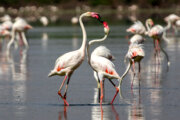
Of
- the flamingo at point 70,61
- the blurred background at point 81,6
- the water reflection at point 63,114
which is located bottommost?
the water reflection at point 63,114

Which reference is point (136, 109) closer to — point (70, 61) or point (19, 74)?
point (70, 61)

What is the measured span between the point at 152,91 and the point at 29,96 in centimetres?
250

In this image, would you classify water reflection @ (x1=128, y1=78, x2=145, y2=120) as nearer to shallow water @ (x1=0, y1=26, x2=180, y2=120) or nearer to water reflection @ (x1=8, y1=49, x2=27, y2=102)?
shallow water @ (x1=0, y1=26, x2=180, y2=120)

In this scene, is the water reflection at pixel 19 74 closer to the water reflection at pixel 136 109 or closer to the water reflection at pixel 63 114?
the water reflection at pixel 63 114

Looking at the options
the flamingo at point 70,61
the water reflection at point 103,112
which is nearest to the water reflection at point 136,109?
the water reflection at point 103,112

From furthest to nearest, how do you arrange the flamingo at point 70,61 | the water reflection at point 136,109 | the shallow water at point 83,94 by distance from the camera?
the flamingo at point 70,61, the shallow water at point 83,94, the water reflection at point 136,109

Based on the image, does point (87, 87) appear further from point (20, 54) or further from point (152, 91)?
point (20, 54)

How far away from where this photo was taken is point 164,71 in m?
13.6

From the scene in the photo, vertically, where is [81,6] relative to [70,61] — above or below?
above

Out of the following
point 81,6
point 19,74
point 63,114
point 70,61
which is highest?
point 81,6

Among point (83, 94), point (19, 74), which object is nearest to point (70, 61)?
point (83, 94)

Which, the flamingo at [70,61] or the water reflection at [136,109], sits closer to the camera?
the water reflection at [136,109]

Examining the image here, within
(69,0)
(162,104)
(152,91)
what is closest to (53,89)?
(152,91)

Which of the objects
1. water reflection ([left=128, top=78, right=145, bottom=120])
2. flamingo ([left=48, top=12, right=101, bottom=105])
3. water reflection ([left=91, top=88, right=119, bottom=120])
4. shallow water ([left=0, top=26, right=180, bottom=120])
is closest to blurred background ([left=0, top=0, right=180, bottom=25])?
shallow water ([left=0, top=26, right=180, bottom=120])
